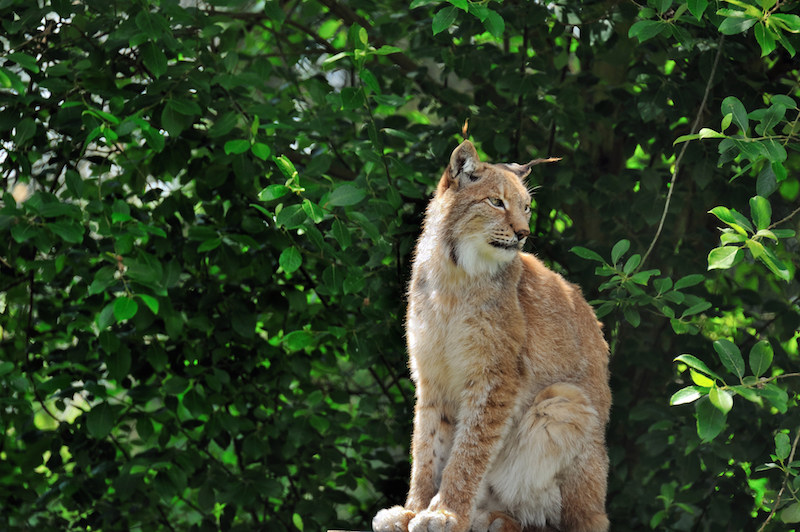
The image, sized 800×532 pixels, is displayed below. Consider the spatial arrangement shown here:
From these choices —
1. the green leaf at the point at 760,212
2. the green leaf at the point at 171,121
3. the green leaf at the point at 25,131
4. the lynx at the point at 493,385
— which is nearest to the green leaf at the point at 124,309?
the green leaf at the point at 171,121

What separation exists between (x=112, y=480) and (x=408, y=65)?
3434 mm

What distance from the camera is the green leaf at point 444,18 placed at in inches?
152

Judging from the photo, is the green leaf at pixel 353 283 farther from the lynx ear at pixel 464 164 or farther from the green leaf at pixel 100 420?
the green leaf at pixel 100 420

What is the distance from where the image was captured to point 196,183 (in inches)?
208

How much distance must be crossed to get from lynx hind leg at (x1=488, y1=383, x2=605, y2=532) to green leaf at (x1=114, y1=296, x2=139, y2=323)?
186 cm

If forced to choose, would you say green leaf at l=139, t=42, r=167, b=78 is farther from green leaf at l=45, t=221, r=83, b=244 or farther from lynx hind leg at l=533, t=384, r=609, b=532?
lynx hind leg at l=533, t=384, r=609, b=532

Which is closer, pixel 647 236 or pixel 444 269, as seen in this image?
pixel 444 269

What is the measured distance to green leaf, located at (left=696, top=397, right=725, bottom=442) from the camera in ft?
10.5

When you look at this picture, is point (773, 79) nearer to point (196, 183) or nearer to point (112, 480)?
point (196, 183)

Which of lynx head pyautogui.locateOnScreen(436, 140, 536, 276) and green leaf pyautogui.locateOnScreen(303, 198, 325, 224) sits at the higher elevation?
green leaf pyautogui.locateOnScreen(303, 198, 325, 224)

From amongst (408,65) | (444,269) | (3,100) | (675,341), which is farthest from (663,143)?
(3,100)

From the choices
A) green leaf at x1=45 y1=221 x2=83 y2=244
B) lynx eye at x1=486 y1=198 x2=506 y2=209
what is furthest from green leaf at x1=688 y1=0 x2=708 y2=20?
green leaf at x1=45 y1=221 x2=83 y2=244

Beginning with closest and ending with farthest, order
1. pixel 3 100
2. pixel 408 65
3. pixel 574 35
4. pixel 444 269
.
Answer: pixel 444 269 → pixel 3 100 → pixel 574 35 → pixel 408 65

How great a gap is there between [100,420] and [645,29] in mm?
3608
